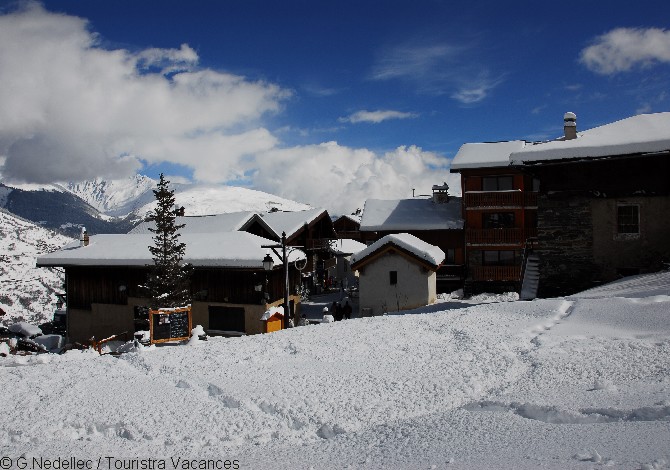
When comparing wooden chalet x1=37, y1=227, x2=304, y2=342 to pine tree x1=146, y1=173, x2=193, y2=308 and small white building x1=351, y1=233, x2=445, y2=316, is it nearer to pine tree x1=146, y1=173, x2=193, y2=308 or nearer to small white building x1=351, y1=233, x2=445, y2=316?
pine tree x1=146, y1=173, x2=193, y2=308

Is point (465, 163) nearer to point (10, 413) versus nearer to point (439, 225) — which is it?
point (439, 225)

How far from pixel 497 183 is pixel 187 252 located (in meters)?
20.7

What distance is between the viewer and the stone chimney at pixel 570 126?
59.0 ft

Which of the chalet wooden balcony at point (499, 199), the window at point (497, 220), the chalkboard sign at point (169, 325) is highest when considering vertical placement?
the chalet wooden balcony at point (499, 199)

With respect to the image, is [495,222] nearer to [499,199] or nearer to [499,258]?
[499,199]

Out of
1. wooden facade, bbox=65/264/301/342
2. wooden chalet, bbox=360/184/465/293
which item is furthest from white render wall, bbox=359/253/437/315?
wooden chalet, bbox=360/184/465/293

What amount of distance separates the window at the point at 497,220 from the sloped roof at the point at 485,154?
3.52 meters

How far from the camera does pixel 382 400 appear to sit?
264 inches

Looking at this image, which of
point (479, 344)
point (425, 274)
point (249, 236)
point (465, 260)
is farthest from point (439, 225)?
point (479, 344)

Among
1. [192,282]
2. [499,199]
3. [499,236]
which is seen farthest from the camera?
[499,199]

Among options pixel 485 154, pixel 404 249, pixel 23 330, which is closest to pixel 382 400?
pixel 404 249

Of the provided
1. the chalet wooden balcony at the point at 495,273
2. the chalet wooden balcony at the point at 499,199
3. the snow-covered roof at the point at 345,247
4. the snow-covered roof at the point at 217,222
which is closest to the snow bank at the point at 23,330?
the snow-covered roof at the point at 217,222

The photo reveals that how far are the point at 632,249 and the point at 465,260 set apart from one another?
57.5 ft

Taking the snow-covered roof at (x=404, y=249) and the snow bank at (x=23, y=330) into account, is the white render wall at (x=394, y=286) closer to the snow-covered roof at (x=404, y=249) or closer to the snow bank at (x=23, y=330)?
the snow-covered roof at (x=404, y=249)
